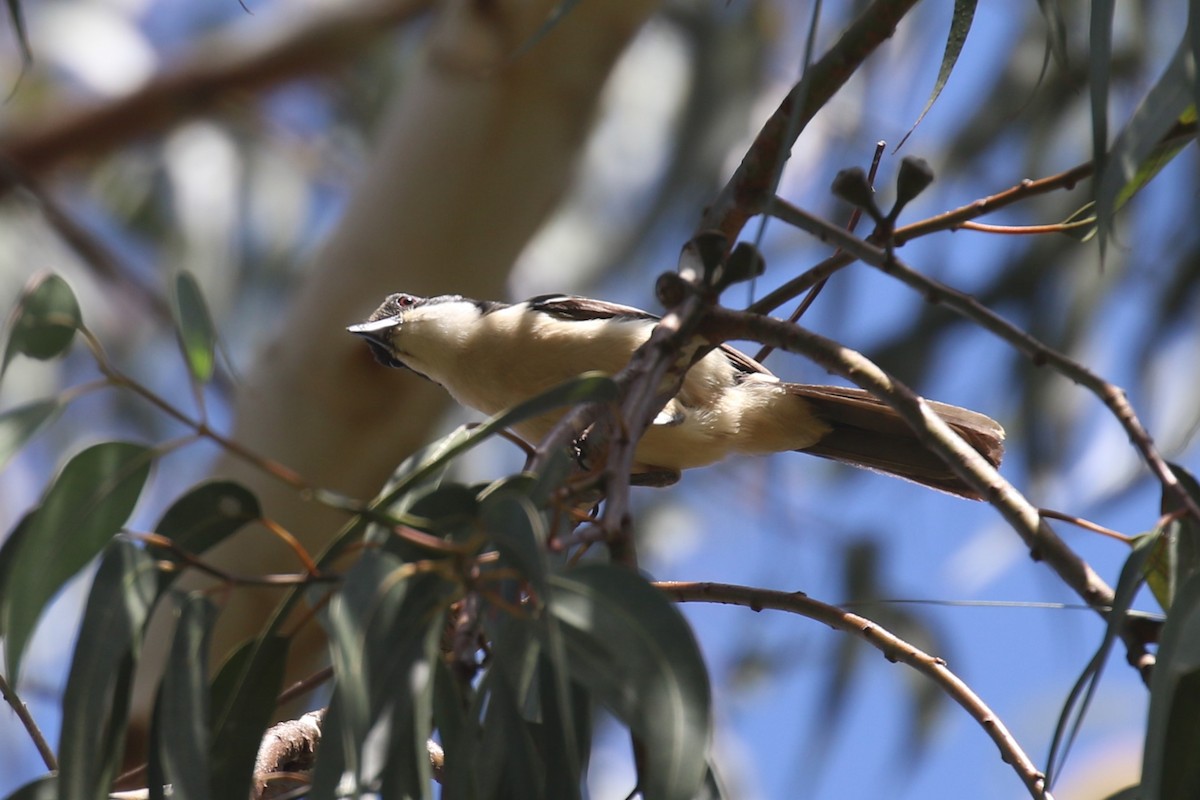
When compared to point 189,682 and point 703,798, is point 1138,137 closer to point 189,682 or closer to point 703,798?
point 703,798

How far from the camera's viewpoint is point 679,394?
2699 mm

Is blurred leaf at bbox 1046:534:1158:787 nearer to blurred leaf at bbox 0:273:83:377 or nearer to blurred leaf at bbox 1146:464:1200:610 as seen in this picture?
blurred leaf at bbox 1146:464:1200:610

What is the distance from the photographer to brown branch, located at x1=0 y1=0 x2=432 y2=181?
15.8 feet

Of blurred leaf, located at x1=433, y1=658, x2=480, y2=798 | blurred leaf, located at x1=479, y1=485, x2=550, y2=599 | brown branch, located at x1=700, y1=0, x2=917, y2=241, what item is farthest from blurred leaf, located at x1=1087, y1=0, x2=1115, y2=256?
blurred leaf, located at x1=433, y1=658, x2=480, y2=798

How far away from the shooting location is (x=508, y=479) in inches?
45.1

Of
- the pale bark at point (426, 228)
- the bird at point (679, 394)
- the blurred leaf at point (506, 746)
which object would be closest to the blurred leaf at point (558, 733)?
the blurred leaf at point (506, 746)

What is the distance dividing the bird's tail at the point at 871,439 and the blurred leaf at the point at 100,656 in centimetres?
162

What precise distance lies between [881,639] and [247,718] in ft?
2.14

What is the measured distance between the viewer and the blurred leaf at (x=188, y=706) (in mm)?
1094

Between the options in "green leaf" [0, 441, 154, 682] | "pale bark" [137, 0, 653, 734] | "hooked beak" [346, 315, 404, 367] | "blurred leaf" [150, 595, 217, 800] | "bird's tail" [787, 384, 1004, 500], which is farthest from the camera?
"pale bark" [137, 0, 653, 734]

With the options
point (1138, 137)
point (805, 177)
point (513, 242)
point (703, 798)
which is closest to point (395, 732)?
point (703, 798)

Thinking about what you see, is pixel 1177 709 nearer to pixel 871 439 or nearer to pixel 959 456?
pixel 959 456

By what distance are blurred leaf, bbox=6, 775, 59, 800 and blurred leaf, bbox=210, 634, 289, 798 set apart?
141 mm

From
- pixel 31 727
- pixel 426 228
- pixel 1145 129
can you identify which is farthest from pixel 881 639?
pixel 426 228
